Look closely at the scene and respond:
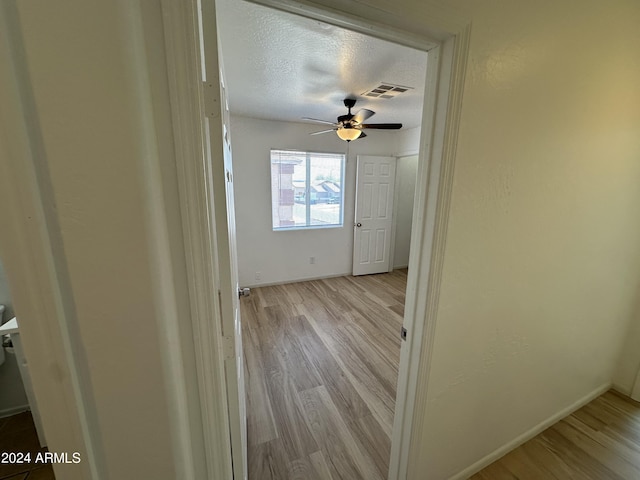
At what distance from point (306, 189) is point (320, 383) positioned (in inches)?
107

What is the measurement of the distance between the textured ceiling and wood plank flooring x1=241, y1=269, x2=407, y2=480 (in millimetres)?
2400

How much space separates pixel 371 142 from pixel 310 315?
284 cm

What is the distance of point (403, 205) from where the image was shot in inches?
185

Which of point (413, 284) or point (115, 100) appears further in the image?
point (413, 284)

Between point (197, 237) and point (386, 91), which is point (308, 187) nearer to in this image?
point (386, 91)

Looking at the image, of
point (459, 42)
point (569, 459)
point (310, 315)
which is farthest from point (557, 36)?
point (310, 315)

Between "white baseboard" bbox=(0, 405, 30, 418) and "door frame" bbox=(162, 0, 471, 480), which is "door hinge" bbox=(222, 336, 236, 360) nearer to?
"door frame" bbox=(162, 0, 471, 480)

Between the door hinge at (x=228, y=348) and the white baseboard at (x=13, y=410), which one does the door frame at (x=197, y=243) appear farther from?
the white baseboard at (x=13, y=410)

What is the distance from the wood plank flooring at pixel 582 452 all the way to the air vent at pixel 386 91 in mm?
2788

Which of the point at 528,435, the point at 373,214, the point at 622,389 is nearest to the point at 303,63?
the point at 373,214

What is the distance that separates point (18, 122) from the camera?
37 cm

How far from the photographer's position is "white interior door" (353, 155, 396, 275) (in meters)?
4.04

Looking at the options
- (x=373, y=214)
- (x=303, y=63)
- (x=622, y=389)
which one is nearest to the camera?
(x=303, y=63)

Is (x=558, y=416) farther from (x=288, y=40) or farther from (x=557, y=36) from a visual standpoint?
(x=288, y=40)
